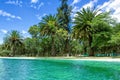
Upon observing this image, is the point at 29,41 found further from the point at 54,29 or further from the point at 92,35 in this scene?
the point at 92,35

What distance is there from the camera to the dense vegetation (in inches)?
1671

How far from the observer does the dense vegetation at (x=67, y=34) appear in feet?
139

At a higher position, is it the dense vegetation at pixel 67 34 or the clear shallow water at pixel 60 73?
the dense vegetation at pixel 67 34

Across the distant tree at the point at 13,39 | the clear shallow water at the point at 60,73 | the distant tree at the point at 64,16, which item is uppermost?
the distant tree at the point at 64,16

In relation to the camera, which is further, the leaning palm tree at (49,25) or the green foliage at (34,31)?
the green foliage at (34,31)

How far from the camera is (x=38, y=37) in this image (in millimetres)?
61250

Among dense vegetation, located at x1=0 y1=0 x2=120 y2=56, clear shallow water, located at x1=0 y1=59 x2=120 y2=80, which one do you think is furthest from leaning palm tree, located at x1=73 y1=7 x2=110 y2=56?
clear shallow water, located at x1=0 y1=59 x2=120 y2=80

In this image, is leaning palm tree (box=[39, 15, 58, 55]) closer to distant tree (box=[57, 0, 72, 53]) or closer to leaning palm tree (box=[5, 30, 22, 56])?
distant tree (box=[57, 0, 72, 53])

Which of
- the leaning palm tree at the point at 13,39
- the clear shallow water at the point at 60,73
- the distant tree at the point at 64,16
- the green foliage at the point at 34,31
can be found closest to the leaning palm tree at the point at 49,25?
the distant tree at the point at 64,16

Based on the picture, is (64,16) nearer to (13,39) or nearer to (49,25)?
(49,25)

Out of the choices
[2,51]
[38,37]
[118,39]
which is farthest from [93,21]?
[2,51]

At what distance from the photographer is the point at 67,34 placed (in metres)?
50.8

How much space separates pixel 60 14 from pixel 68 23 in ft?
10.9

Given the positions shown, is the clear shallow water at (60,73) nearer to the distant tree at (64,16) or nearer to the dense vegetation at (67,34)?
the dense vegetation at (67,34)
